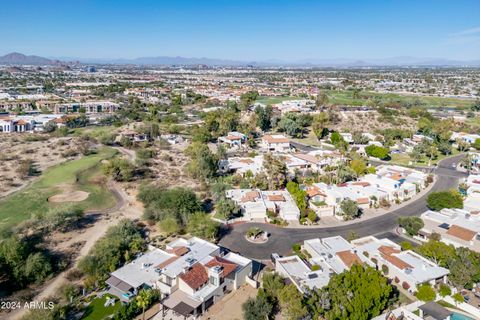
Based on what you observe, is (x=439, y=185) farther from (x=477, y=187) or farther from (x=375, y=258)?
(x=375, y=258)

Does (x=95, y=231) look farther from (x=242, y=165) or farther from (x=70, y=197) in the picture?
(x=242, y=165)

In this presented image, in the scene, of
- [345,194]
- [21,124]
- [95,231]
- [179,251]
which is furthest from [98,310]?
[21,124]

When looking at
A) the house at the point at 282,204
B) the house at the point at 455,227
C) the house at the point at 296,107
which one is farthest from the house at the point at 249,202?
the house at the point at 296,107

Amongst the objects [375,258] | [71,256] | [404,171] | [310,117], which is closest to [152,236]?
[71,256]

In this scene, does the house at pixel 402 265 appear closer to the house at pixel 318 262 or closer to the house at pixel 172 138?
the house at pixel 318 262

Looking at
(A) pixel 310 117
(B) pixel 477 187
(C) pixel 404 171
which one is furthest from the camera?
(A) pixel 310 117

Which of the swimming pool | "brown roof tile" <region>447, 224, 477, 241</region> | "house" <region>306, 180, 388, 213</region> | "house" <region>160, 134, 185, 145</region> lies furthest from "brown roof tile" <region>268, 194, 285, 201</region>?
"house" <region>160, 134, 185, 145</region>
